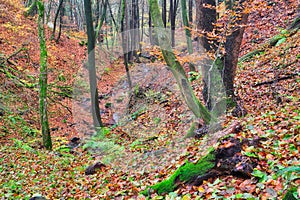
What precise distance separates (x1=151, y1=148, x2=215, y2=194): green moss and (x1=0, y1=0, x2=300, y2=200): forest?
0.02m

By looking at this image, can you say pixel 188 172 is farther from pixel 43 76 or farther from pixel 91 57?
pixel 91 57

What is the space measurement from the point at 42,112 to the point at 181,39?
16.1 metres

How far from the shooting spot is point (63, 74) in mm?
18109

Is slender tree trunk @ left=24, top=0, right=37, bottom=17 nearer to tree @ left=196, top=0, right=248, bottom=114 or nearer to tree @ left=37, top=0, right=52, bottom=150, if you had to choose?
tree @ left=37, top=0, right=52, bottom=150

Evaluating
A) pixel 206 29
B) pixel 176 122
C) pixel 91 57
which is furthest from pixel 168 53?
pixel 91 57

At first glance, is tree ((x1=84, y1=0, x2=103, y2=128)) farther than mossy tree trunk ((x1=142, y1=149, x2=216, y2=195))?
Yes

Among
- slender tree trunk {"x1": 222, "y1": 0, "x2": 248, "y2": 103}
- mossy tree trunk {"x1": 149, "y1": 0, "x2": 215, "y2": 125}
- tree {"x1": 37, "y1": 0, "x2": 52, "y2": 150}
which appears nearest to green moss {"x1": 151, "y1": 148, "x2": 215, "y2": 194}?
mossy tree trunk {"x1": 149, "y1": 0, "x2": 215, "y2": 125}

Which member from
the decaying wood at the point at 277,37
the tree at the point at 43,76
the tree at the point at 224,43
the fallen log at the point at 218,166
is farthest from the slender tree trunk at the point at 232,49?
the tree at the point at 43,76

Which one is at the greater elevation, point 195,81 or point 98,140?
point 195,81

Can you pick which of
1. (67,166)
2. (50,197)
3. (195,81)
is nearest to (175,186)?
(50,197)

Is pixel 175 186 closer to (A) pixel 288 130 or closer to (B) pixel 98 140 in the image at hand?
(A) pixel 288 130

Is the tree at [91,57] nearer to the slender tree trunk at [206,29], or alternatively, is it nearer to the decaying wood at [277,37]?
the slender tree trunk at [206,29]

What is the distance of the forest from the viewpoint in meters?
3.84

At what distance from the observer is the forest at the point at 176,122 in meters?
3.84
